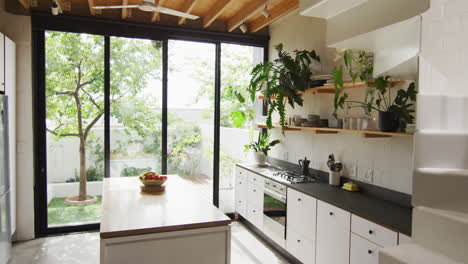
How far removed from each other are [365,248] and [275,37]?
350 centimetres

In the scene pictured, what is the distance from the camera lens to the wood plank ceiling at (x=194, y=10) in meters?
4.10

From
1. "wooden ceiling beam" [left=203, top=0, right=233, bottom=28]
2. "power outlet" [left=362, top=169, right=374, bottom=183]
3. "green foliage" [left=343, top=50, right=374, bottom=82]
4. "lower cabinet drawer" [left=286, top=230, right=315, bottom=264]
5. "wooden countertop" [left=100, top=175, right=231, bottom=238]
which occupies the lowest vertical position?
"lower cabinet drawer" [left=286, top=230, right=315, bottom=264]

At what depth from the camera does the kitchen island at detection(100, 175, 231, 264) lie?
7.02 feet

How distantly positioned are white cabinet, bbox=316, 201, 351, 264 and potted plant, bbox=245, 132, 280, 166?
1.82 meters

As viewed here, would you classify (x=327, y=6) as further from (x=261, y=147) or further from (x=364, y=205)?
(x=261, y=147)

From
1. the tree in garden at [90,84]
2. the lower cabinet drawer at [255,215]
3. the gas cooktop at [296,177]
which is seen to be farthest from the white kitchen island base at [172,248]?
the tree in garden at [90,84]

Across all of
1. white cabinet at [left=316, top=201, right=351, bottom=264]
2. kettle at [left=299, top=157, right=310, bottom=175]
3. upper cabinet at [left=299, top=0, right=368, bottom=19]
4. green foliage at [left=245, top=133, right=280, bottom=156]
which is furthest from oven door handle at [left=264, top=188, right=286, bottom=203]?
upper cabinet at [left=299, top=0, right=368, bottom=19]

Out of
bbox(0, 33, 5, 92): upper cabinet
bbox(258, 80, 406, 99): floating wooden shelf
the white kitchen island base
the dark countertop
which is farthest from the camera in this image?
bbox(0, 33, 5, 92): upper cabinet

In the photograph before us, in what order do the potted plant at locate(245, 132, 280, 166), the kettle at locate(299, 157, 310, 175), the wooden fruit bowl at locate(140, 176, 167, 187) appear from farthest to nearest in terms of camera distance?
the potted plant at locate(245, 132, 280, 166)
the kettle at locate(299, 157, 310, 175)
the wooden fruit bowl at locate(140, 176, 167, 187)

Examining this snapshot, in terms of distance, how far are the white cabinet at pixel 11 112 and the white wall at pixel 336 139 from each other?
3420 mm

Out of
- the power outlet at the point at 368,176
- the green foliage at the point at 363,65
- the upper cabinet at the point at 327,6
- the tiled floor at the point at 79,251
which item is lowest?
the tiled floor at the point at 79,251

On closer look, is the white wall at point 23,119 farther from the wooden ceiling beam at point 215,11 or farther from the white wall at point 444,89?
the white wall at point 444,89

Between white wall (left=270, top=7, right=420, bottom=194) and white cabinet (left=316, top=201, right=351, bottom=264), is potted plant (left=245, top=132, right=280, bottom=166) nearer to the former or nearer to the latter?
white wall (left=270, top=7, right=420, bottom=194)

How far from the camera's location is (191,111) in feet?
16.5
